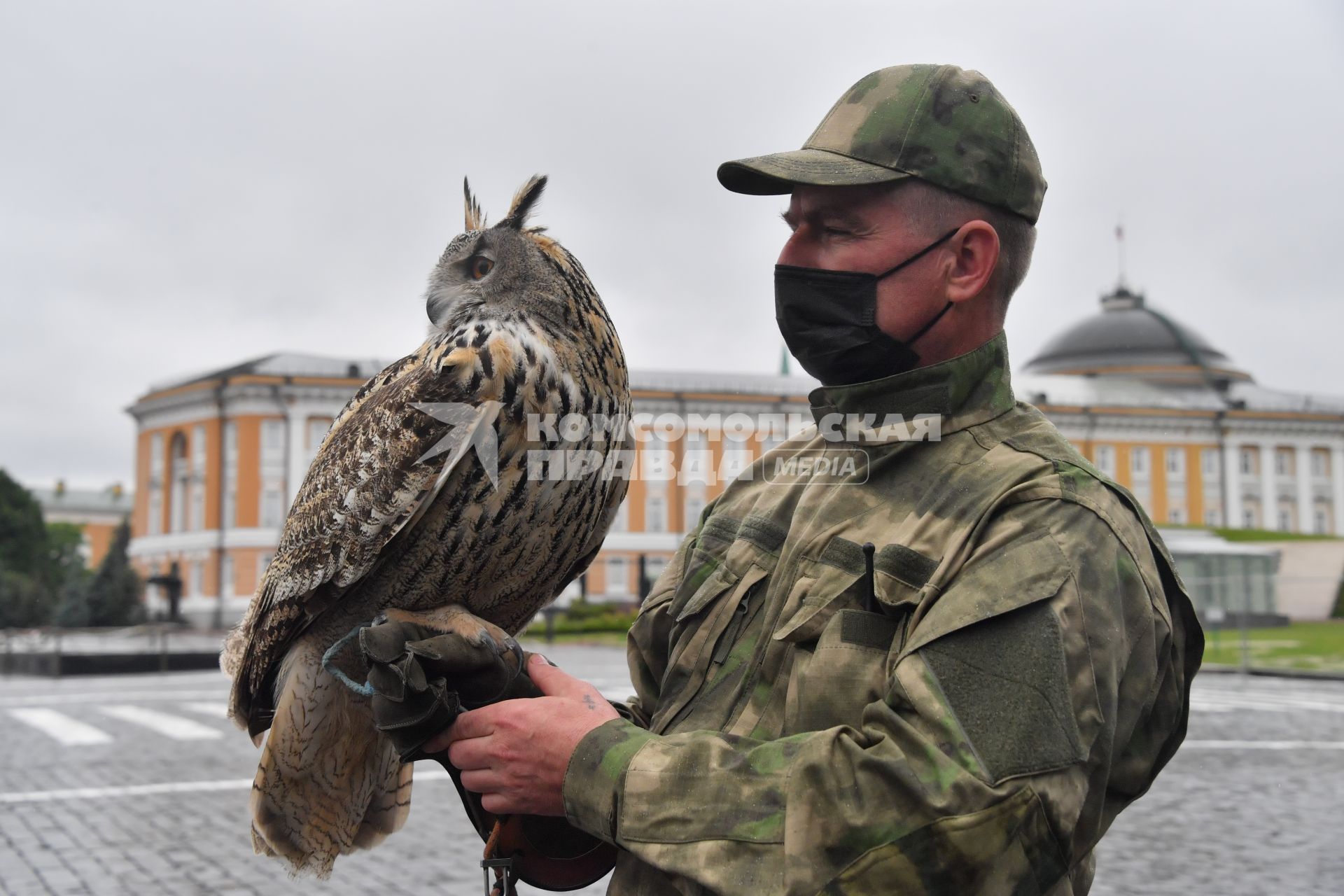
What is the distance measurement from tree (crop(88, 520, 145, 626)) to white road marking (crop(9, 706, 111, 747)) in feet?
142

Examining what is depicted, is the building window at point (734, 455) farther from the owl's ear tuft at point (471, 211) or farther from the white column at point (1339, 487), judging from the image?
the white column at point (1339, 487)

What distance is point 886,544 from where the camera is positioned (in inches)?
73.7

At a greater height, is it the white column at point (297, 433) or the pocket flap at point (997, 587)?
the white column at point (297, 433)

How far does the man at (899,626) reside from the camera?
1537mm

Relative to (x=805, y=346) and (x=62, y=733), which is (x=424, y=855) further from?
(x=62, y=733)

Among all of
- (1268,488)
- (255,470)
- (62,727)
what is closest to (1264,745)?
(62,727)

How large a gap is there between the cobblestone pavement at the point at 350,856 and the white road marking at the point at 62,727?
4 cm

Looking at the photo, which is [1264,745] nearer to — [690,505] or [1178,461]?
[690,505]

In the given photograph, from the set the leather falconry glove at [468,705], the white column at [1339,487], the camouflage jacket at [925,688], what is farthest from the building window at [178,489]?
the camouflage jacket at [925,688]

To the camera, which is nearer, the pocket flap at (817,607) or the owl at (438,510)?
the pocket flap at (817,607)

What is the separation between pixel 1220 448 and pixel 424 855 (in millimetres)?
77754

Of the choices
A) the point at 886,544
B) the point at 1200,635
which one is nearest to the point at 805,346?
the point at 886,544

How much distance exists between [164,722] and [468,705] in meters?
13.1

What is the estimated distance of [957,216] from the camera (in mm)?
1964
